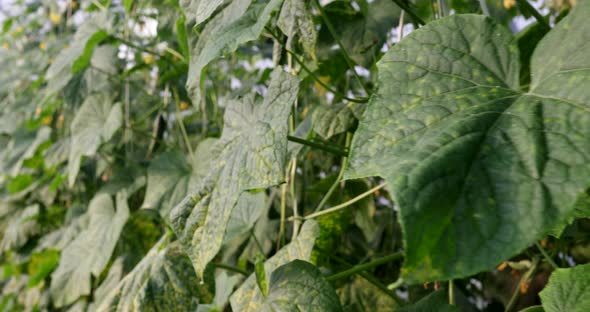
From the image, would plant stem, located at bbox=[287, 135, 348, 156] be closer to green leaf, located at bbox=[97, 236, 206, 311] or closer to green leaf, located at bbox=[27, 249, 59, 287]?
green leaf, located at bbox=[97, 236, 206, 311]

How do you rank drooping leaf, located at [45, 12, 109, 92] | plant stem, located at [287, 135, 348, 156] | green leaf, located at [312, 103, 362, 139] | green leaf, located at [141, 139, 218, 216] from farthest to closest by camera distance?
drooping leaf, located at [45, 12, 109, 92]
green leaf, located at [141, 139, 218, 216]
green leaf, located at [312, 103, 362, 139]
plant stem, located at [287, 135, 348, 156]

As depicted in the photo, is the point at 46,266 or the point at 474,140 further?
the point at 46,266

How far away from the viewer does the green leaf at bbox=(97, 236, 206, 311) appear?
40.9 inches

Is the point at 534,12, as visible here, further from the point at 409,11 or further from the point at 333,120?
the point at 333,120

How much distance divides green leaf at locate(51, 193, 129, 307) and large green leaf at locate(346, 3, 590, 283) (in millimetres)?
1176

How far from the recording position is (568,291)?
66cm

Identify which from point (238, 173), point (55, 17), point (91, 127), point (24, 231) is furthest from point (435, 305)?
point (55, 17)

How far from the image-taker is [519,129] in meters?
0.50

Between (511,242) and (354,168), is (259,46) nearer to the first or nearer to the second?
(354,168)

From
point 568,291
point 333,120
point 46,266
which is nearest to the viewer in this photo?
point 568,291

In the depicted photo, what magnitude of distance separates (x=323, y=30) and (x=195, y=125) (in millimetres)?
995

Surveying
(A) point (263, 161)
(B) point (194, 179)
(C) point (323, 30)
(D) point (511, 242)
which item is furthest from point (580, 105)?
(B) point (194, 179)

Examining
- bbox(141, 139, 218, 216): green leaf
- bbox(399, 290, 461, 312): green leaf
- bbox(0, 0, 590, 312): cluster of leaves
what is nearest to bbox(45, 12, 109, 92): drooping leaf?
bbox(0, 0, 590, 312): cluster of leaves

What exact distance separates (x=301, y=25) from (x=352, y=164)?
0.41 meters
